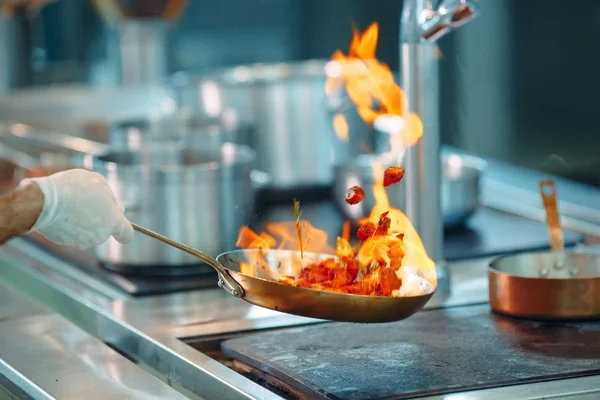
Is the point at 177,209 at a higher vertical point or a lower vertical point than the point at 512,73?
lower

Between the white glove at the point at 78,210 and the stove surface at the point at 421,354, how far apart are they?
218mm

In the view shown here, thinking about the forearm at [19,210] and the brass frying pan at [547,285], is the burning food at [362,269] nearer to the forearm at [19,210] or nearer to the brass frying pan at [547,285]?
the brass frying pan at [547,285]

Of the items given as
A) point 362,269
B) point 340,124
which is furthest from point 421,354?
point 340,124

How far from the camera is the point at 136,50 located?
3516mm

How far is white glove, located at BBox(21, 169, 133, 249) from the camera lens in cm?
116

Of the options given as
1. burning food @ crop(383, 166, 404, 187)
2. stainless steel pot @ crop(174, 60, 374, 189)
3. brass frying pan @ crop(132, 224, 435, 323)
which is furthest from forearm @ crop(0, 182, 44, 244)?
stainless steel pot @ crop(174, 60, 374, 189)

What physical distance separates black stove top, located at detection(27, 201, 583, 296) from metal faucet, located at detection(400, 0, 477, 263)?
210mm

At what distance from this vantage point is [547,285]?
1335 mm

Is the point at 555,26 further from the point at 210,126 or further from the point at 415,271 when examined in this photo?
the point at 415,271

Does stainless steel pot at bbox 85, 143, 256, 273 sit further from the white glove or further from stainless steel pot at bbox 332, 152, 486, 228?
the white glove

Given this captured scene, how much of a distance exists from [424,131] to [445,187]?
304mm

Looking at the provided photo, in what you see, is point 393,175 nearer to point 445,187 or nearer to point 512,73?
point 445,187

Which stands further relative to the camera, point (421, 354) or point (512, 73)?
point (512, 73)

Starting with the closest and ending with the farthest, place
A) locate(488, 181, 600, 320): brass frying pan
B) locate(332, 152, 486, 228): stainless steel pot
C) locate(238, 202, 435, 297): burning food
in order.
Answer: locate(238, 202, 435, 297): burning food < locate(488, 181, 600, 320): brass frying pan < locate(332, 152, 486, 228): stainless steel pot
